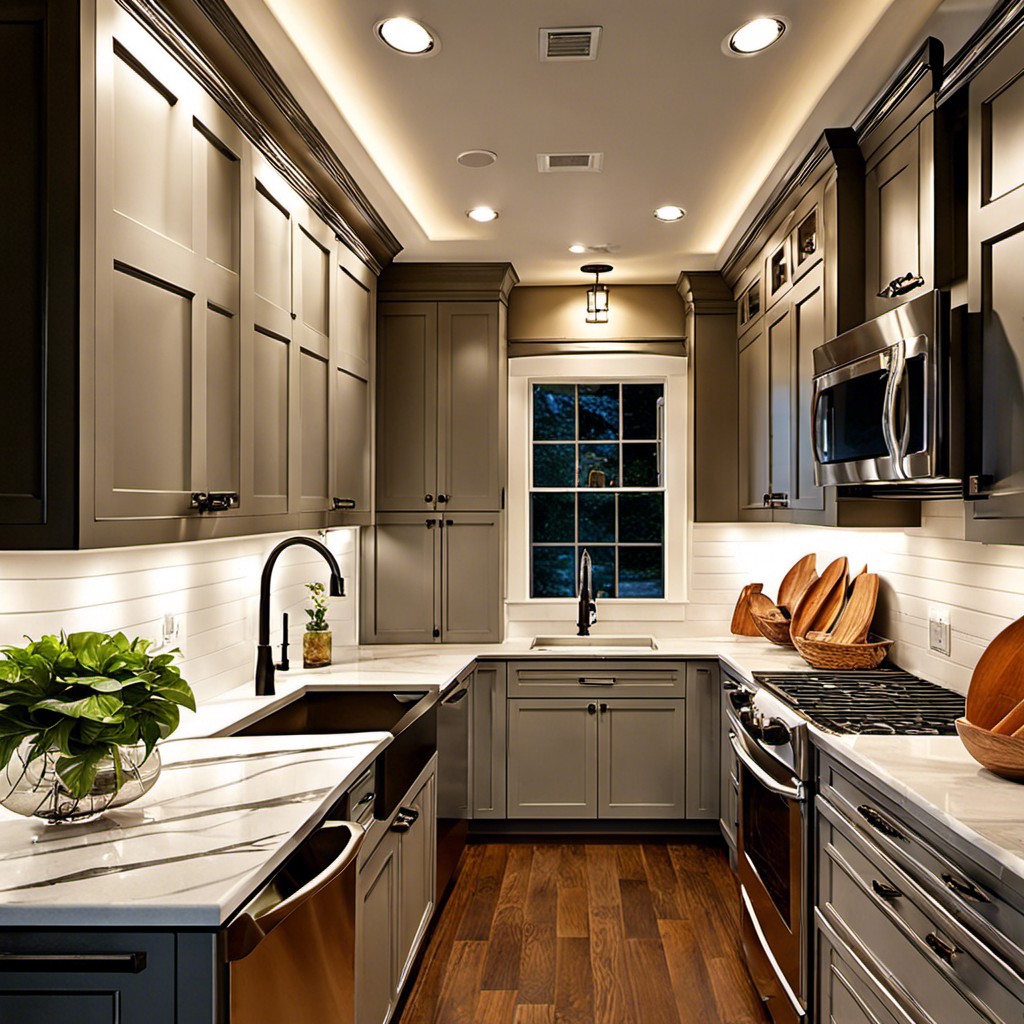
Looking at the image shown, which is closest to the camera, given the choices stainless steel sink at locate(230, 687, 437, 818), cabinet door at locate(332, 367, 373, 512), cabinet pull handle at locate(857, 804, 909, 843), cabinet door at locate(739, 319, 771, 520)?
cabinet pull handle at locate(857, 804, 909, 843)

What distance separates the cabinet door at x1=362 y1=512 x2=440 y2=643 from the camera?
179 inches

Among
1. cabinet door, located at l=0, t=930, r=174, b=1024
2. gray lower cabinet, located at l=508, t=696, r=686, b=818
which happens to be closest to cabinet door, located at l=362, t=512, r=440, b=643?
gray lower cabinet, located at l=508, t=696, r=686, b=818

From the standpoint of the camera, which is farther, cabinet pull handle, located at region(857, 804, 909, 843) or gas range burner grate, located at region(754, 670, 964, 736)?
gas range burner grate, located at region(754, 670, 964, 736)

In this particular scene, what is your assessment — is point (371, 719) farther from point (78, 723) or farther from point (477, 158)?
point (477, 158)

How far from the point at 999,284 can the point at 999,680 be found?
0.86 meters

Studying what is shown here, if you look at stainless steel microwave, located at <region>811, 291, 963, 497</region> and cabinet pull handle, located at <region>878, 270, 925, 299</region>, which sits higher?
cabinet pull handle, located at <region>878, 270, 925, 299</region>

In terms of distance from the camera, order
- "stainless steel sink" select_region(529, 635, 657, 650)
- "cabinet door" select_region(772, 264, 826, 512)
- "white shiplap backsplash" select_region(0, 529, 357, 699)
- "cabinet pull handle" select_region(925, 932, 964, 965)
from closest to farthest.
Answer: "cabinet pull handle" select_region(925, 932, 964, 965) → "white shiplap backsplash" select_region(0, 529, 357, 699) → "cabinet door" select_region(772, 264, 826, 512) → "stainless steel sink" select_region(529, 635, 657, 650)

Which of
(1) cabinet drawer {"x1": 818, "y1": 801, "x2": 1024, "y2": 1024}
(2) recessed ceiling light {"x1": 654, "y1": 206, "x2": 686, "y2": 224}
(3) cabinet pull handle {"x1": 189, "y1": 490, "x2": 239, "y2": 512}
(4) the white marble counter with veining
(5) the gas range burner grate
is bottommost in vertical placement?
(1) cabinet drawer {"x1": 818, "y1": 801, "x2": 1024, "y2": 1024}

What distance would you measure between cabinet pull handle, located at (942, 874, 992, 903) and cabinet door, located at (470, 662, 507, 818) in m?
2.72

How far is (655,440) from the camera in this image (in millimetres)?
5117

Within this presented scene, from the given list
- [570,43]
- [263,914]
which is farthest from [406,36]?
[263,914]

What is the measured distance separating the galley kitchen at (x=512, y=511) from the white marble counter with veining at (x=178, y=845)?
11mm

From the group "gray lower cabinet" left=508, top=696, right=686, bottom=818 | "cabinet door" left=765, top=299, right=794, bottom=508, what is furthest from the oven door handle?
"gray lower cabinet" left=508, top=696, right=686, bottom=818

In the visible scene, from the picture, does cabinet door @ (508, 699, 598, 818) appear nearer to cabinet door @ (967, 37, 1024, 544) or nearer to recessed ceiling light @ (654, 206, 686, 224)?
recessed ceiling light @ (654, 206, 686, 224)
